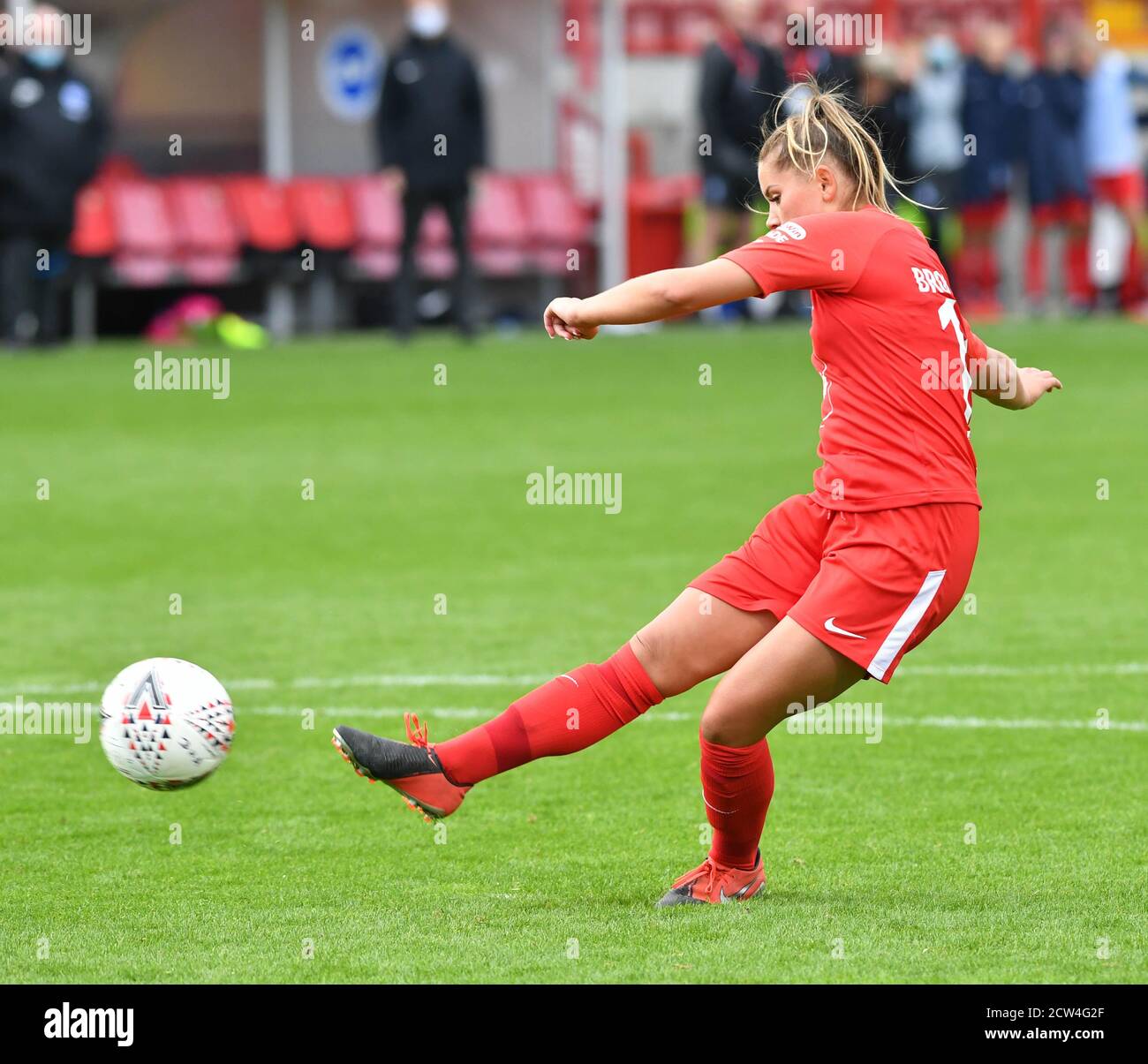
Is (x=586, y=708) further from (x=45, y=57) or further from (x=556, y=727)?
(x=45, y=57)

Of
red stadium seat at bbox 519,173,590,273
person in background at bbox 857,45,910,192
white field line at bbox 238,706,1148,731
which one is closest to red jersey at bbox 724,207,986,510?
white field line at bbox 238,706,1148,731

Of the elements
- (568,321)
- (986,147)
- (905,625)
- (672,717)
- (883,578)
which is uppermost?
(986,147)

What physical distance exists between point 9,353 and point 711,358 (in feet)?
19.3

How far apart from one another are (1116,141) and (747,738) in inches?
751

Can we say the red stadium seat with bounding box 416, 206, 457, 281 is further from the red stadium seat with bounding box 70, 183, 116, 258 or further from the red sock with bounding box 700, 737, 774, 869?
the red sock with bounding box 700, 737, 774, 869

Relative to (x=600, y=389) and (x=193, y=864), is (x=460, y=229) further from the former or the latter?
(x=193, y=864)

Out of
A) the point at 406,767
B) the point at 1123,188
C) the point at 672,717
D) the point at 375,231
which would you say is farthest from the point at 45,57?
the point at 406,767

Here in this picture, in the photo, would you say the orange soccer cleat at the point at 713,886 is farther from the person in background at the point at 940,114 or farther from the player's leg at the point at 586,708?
the person in background at the point at 940,114

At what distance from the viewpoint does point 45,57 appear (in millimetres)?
18812

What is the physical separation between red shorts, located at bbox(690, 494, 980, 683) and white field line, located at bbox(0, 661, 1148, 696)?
3.07m

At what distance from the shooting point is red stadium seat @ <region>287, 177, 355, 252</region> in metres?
22.4
